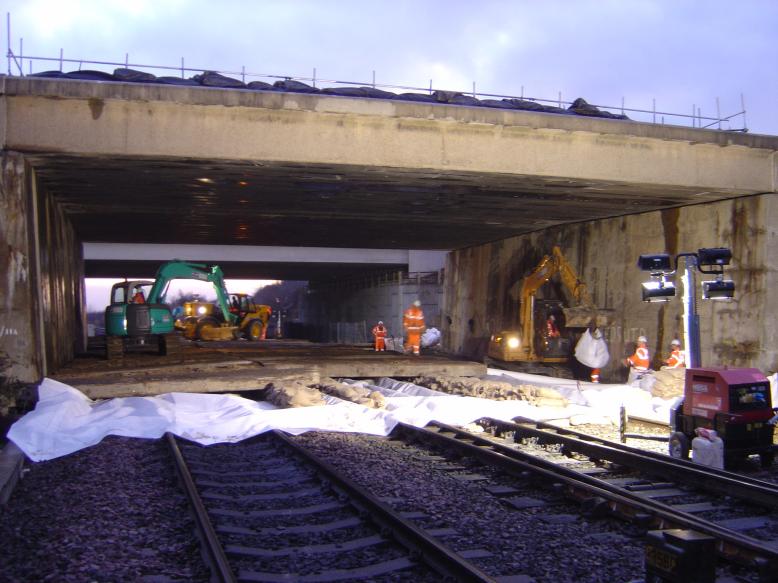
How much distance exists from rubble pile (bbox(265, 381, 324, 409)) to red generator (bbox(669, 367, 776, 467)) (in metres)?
6.17

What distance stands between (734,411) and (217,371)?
10.7m

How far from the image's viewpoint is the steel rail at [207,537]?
4.69 m

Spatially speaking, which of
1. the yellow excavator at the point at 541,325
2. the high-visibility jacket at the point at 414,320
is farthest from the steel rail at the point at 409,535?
the high-visibility jacket at the point at 414,320

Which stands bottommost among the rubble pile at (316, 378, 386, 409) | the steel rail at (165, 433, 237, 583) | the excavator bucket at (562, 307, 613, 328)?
the steel rail at (165, 433, 237, 583)

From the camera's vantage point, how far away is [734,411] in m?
8.14

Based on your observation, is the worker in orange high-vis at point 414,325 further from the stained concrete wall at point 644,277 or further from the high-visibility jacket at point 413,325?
the stained concrete wall at point 644,277

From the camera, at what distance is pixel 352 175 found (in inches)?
560

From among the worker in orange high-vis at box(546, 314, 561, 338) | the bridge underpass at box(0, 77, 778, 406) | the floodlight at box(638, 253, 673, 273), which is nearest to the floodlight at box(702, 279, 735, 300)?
the floodlight at box(638, 253, 673, 273)

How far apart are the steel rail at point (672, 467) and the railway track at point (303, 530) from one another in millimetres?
3314

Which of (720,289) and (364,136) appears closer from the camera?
(720,289)

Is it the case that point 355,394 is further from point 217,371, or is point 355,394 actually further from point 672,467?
point 672,467

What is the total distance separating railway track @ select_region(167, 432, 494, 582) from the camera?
16.1 ft

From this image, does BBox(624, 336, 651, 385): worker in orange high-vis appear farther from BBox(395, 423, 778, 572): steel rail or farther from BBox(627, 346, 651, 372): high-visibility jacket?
BBox(395, 423, 778, 572): steel rail

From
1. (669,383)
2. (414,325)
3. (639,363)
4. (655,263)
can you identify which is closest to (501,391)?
(669,383)
